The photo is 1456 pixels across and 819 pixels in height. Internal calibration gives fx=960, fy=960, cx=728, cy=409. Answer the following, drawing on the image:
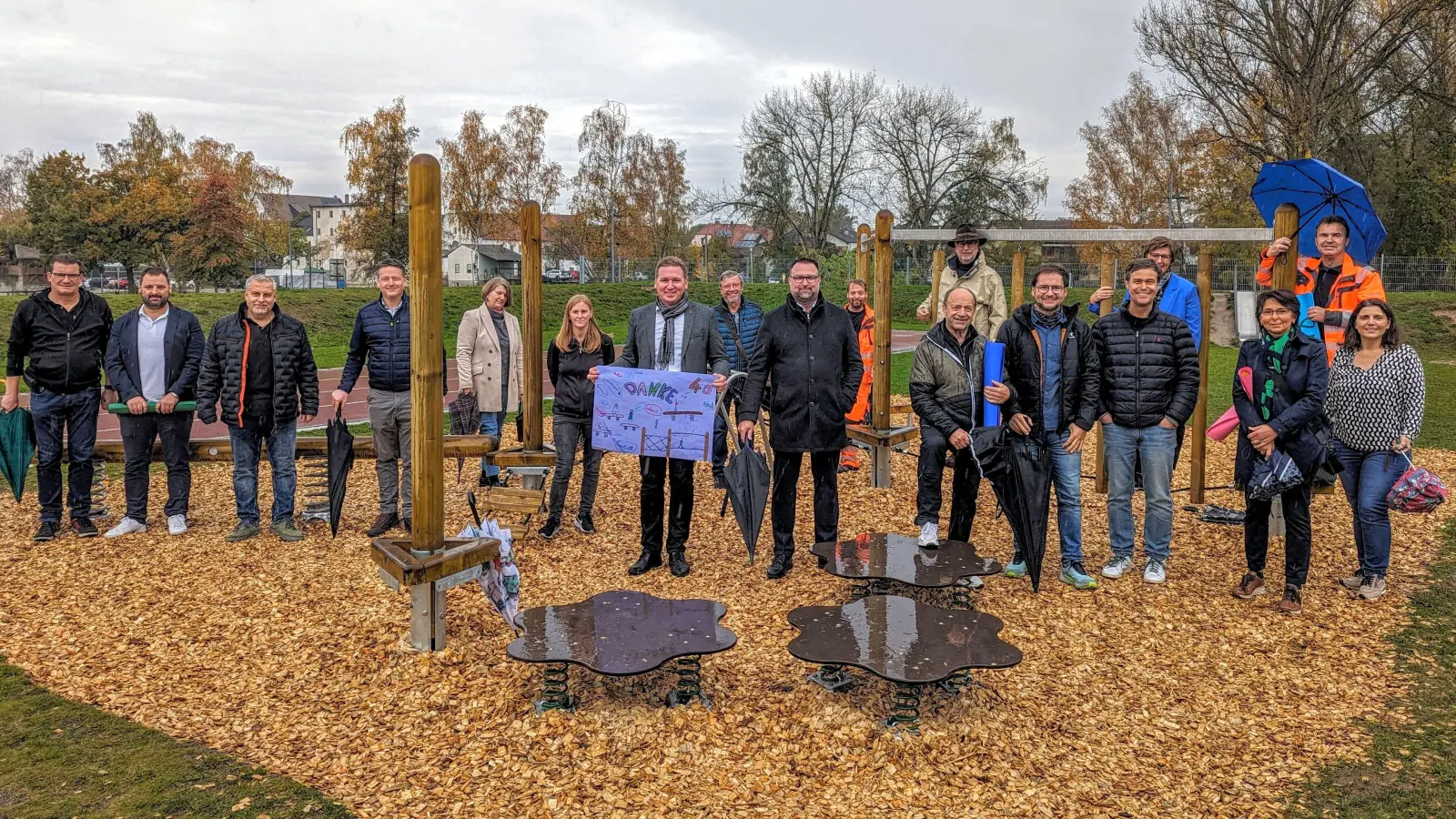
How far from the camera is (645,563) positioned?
636 centimetres

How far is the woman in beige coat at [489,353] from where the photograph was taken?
809 cm

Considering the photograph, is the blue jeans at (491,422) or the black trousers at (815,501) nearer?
the black trousers at (815,501)

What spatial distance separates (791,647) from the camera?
4.11 meters

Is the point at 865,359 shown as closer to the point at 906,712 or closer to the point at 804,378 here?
the point at 804,378

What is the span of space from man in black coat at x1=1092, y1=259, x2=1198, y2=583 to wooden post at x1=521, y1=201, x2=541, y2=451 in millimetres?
3714

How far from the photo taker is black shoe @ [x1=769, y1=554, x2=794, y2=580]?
6.25m

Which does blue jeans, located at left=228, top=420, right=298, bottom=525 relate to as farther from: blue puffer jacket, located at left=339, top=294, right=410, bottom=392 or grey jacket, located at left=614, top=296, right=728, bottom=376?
grey jacket, located at left=614, top=296, right=728, bottom=376

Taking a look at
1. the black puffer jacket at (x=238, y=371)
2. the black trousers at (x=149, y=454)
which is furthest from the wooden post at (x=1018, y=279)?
the black trousers at (x=149, y=454)

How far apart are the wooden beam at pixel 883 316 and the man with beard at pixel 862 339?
0.33 m

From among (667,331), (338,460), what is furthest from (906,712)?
(338,460)

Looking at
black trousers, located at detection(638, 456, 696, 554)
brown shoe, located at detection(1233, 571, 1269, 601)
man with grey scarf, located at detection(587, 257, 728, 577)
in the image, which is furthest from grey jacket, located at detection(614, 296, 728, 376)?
brown shoe, located at detection(1233, 571, 1269, 601)

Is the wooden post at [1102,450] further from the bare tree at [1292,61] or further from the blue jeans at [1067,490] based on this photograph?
the bare tree at [1292,61]

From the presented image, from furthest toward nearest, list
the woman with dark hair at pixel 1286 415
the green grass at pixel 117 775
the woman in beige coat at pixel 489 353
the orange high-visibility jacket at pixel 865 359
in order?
the orange high-visibility jacket at pixel 865 359 < the woman in beige coat at pixel 489 353 < the woman with dark hair at pixel 1286 415 < the green grass at pixel 117 775

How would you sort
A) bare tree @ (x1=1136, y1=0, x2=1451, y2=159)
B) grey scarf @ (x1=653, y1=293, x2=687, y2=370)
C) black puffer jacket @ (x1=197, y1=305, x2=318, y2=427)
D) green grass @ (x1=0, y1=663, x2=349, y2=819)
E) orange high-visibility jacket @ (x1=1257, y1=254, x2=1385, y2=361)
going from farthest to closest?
bare tree @ (x1=1136, y1=0, x2=1451, y2=159) → black puffer jacket @ (x1=197, y1=305, x2=318, y2=427) → orange high-visibility jacket @ (x1=1257, y1=254, x2=1385, y2=361) → grey scarf @ (x1=653, y1=293, x2=687, y2=370) → green grass @ (x1=0, y1=663, x2=349, y2=819)
